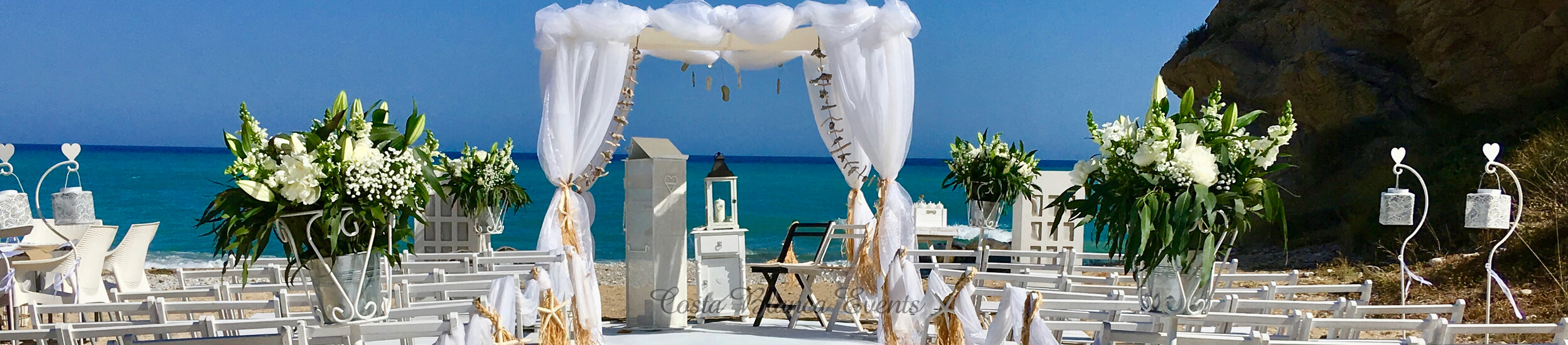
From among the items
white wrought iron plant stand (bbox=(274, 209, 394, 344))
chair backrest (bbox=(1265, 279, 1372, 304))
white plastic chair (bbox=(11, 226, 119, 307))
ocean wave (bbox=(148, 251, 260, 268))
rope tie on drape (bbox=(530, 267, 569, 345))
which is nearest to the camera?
white wrought iron plant stand (bbox=(274, 209, 394, 344))

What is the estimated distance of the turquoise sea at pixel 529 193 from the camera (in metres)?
25.2

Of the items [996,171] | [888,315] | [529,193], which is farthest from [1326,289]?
[529,193]

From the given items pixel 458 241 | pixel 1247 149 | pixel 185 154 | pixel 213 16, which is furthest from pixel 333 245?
pixel 185 154

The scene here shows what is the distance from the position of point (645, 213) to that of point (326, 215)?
10.9ft

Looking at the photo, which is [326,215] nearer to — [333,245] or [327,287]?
[333,245]

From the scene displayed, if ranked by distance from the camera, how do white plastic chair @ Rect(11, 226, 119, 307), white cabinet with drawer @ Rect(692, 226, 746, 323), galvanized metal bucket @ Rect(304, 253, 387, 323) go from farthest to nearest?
1. white cabinet with drawer @ Rect(692, 226, 746, 323)
2. white plastic chair @ Rect(11, 226, 119, 307)
3. galvanized metal bucket @ Rect(304, 253, 387, 323)

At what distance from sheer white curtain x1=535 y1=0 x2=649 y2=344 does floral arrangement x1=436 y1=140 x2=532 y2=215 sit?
223 centimetres

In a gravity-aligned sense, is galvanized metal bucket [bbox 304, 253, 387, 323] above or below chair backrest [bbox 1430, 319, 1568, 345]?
above

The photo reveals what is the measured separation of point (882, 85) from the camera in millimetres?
5586

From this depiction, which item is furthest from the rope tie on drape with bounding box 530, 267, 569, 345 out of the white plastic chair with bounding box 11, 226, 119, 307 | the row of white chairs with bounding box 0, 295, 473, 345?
the white plastic chair with bounding box 11, 226, 119, 307

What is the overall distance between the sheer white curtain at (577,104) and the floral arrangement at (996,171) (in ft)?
9.47

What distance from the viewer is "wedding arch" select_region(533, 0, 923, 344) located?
5465 mm

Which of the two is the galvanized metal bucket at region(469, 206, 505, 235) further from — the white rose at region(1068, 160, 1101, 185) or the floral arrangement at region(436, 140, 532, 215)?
the white rose at region(1068, 160, 1101, 185)

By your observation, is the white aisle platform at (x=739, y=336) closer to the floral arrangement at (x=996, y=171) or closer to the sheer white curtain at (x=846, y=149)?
the sheer white curtain at (x=846, y=149)
